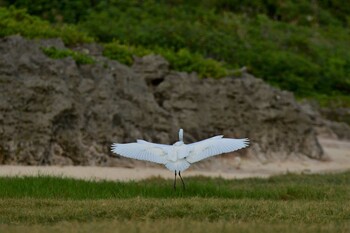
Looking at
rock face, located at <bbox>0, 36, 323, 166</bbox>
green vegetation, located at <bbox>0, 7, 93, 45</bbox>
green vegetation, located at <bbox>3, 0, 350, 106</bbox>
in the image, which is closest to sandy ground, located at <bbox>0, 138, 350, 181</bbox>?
rock face, located at <bbox>0, 36, 323, 166</bbox>

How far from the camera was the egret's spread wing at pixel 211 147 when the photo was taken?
1571cm

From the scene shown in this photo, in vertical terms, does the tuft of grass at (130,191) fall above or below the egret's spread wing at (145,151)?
below

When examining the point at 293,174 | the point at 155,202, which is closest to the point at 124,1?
the point at 293,174

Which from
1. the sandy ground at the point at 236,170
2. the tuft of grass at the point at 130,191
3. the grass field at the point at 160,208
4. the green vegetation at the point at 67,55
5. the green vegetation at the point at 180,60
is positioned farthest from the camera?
the green vegetation at the point at 180,60

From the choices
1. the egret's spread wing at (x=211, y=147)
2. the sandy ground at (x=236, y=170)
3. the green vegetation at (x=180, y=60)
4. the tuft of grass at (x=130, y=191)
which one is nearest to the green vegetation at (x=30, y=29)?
the green vegetation at (x=180, y=60)

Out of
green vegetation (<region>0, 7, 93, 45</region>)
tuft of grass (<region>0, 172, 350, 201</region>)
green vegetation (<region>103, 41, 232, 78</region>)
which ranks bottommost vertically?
tuft of grass (<region>0, 172, 350, 201</region>)

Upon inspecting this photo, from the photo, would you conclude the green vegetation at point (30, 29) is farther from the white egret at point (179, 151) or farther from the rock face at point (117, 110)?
the white egret at point (179, 151)

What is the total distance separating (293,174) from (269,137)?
5529 mm

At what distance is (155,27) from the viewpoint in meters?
38.3

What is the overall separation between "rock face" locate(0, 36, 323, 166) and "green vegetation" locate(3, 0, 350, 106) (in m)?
2.68

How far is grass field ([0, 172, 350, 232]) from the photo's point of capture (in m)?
11.2

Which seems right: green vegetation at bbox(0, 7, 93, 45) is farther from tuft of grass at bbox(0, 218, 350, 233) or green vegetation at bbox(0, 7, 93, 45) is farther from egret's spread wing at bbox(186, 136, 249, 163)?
tuft of grass at bbox(0, 218, 350, 233)

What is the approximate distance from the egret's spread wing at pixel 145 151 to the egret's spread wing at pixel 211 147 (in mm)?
439

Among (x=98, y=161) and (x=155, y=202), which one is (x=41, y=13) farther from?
(x=155, y=202)
